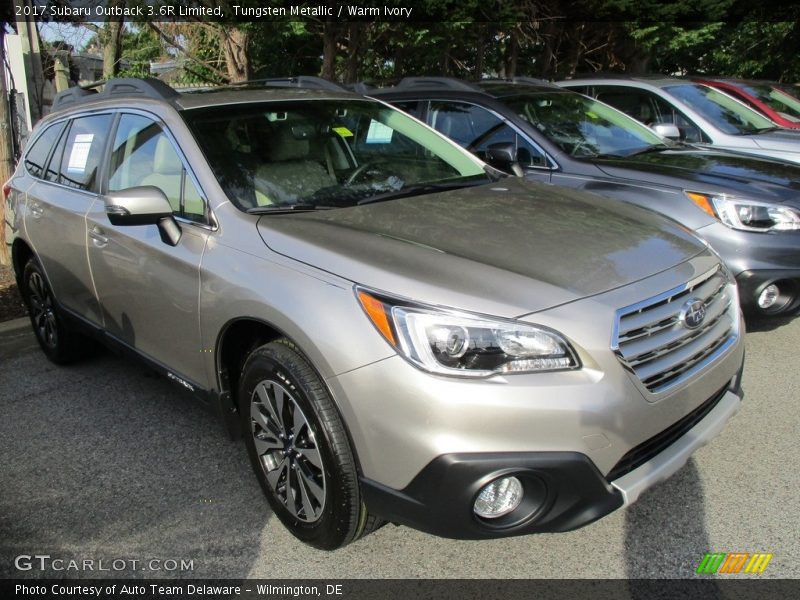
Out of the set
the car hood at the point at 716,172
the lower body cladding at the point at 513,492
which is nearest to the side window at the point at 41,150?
the lower body cladding at the point at 513,492

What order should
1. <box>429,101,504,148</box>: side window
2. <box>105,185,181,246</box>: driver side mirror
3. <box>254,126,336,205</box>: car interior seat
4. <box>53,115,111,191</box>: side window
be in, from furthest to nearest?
<box>429,101,504,148</box>: side window < <box>53,115,111,191</box>: side window < <box>254,126,336,205</box>: car interior seat < <box>105,185,181,246</box>: driver side mirror

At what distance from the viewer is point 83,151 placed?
4.04 metres

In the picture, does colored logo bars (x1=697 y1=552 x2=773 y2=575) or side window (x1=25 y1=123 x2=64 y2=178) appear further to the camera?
side window (x1=25 y1=123 x2=64 y2=178)

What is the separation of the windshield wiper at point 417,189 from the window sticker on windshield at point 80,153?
1816mm

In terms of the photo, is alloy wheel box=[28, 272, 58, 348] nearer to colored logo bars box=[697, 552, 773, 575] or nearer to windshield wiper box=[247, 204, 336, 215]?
windshield wiper box=[247, 204, 336, 215]

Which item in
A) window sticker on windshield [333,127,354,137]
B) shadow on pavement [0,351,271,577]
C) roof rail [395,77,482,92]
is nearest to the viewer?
shadow on pavement [0,351,271,577]

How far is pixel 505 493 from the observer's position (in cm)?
229

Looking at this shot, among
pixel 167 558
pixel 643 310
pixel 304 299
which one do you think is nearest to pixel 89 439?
pixel 167 558

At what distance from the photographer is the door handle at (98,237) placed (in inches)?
141

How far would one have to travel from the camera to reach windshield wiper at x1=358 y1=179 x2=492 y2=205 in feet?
10.6

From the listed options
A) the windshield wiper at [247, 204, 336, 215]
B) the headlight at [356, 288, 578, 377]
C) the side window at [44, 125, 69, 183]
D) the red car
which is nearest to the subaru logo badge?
the headlight at [356, 288, 578, 377]

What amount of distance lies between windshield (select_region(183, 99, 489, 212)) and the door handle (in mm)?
794

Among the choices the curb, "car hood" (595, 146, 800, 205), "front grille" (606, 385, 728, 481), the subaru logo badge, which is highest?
"car hood" (595, 146, 800, 205)
